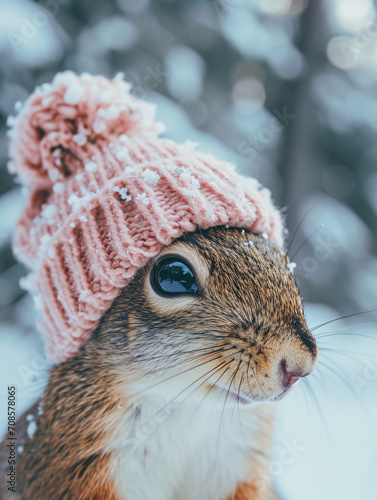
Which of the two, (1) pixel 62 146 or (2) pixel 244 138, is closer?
(1) pixel 62 146

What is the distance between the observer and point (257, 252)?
499 millimetres

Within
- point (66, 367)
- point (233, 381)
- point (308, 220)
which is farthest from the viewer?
point (308, 220)

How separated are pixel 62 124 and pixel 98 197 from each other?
15cm

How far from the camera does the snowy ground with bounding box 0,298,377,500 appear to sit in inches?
25.9

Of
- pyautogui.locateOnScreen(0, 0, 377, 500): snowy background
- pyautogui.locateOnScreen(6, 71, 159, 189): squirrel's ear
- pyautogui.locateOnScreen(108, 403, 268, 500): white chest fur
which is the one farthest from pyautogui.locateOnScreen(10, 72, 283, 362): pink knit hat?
Answer: pyautogui.locateOnScreen(0, 0, 377, 500): snowy background

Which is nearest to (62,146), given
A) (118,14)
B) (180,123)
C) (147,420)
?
(147,420)

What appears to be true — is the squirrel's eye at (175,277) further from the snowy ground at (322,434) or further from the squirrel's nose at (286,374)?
the snowy ground at (322,434)

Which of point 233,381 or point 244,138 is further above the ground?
point 244,138

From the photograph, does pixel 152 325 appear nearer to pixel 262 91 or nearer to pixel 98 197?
pixel 98 197

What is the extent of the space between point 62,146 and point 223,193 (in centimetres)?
25

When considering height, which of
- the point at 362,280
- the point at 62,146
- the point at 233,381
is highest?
the point at 362,280

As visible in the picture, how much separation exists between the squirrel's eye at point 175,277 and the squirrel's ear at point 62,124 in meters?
0.21

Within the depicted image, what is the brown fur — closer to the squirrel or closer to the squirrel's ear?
the squirrel

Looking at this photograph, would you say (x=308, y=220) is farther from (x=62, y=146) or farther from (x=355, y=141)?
(x=62, y=146)
